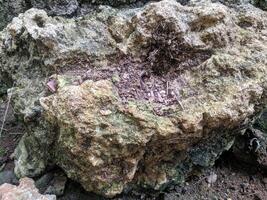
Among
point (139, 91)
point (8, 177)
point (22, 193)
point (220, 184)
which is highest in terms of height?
point (139, 91)

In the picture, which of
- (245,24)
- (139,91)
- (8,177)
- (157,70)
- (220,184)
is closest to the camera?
(139,91)

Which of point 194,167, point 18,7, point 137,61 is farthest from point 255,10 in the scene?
point 18,7

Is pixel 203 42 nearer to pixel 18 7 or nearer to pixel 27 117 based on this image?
pixel 27 117

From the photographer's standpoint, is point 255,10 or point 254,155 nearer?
point 255,10

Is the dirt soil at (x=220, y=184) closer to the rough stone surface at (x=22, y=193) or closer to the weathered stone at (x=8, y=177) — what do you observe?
the weathered stone at (x=8, y=177)

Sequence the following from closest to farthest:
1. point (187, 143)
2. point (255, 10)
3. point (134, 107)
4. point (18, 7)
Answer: point (134, 107)
point (187, 143)
point (255, 10)
point (18, 7)

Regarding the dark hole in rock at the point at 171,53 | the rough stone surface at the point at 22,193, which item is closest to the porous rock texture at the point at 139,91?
the dark hole in rock at the point at 171,53

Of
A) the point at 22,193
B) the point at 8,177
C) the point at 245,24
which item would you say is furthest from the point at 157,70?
the point at 8,177

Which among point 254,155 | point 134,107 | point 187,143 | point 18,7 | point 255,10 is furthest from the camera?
point 18,7

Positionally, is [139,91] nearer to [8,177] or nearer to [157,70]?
[157,70]
